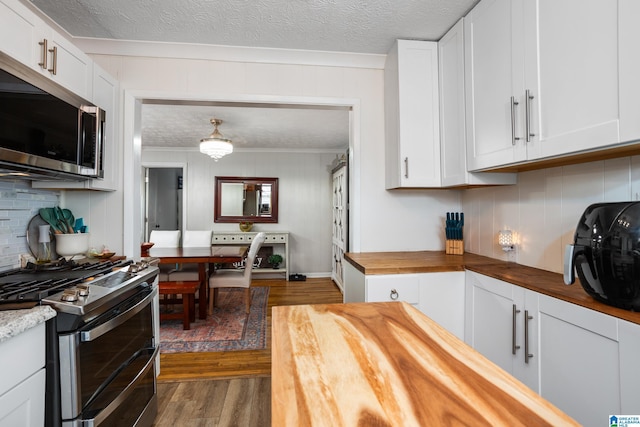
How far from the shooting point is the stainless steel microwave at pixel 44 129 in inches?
49.7

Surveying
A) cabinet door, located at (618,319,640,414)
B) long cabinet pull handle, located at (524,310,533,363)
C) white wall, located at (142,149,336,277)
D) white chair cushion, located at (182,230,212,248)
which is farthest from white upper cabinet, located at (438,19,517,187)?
white wall, located at (142,149,336,277)

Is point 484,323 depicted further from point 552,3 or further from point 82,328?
point 82,328

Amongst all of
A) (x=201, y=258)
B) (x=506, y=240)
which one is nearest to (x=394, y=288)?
(x=506, y=240)

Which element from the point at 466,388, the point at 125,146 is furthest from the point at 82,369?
the point at 125,146

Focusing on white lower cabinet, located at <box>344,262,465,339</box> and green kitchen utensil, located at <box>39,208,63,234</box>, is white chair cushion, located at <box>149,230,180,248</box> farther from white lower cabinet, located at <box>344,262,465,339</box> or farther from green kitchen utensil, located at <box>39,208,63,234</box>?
white lower cabinet, located at <box>344,262,465,339</box>

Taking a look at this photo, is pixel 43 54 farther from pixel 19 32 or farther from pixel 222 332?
pixel 222 332

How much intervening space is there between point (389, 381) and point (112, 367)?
1.29 metres

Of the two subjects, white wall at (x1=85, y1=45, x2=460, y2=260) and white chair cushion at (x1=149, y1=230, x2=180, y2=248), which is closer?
white wall at (x1=85, y1=45, x2=460, y2=260)

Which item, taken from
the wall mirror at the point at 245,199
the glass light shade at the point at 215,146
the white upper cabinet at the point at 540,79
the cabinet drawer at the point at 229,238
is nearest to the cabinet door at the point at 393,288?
the white upper cabinet at the point at 540,79

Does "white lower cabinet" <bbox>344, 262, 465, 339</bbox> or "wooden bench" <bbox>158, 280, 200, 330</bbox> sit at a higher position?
"white lower cabinet" <bbox>344, 262, 465, 339</bbox>

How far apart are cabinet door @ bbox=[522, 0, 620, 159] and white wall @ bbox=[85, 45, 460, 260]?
3.66ft

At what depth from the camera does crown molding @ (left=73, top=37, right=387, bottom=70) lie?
218 cm

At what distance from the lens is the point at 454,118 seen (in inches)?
82.0

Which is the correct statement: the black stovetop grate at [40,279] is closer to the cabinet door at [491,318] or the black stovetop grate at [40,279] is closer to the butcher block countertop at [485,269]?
the butcher block countertop at [485,269]
